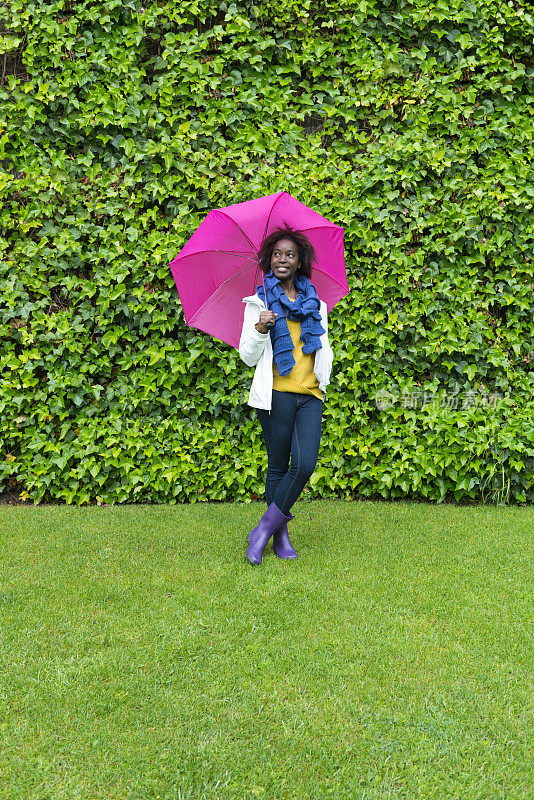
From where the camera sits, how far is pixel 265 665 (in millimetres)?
2754

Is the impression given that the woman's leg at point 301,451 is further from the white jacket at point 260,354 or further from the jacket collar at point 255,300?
the jacket collar at point 255,300

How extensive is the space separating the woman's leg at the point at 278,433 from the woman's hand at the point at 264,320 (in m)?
0.42

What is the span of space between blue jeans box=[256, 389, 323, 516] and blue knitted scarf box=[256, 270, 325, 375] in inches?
8.4

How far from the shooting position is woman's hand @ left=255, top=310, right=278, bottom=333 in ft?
11.4

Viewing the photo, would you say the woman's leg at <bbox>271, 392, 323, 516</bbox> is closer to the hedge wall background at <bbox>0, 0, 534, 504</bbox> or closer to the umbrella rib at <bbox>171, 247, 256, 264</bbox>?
the umbrella rib at <bbox>171, 247, 256, 264</bbox>

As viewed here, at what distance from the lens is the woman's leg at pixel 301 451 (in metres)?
3.74

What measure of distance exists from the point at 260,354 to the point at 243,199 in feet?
5.99

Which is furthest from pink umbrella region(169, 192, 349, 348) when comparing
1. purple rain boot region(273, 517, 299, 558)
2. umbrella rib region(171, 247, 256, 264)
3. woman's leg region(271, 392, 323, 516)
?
purple rain boot region(273, 517, 299, 558)

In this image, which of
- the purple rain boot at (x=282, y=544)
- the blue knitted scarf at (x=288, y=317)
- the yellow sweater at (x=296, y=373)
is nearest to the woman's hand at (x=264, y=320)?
the blue knitted scarf at (x=288, y=317)

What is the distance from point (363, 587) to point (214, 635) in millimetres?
937

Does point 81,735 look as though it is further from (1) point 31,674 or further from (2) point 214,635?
(2) point 214,635

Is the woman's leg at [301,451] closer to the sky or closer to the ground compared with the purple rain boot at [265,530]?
closer to the sky

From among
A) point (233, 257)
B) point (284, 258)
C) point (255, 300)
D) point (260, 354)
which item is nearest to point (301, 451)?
point (260, 354)

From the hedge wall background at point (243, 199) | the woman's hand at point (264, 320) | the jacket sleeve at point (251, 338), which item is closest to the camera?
the woman's hand at point (264, 320)
